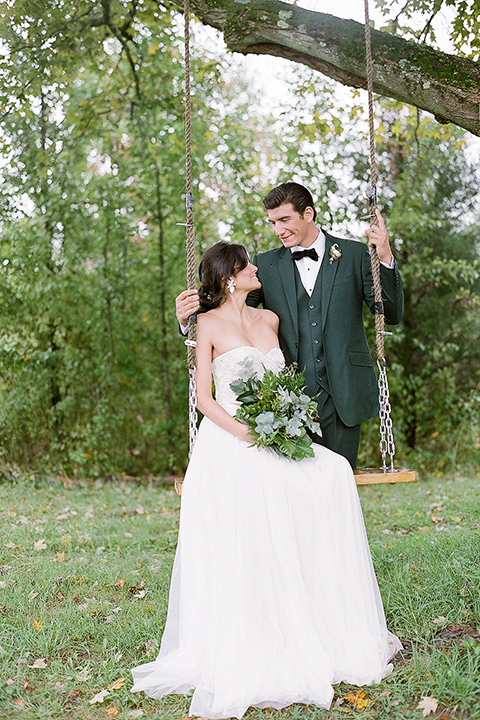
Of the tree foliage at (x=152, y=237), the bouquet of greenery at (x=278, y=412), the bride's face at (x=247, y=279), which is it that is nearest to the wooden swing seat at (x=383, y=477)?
the bouquet of greenery at (x=278, y=412)

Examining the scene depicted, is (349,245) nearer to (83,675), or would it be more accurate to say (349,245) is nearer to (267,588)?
(267,588)

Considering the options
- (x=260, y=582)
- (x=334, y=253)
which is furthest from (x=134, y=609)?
(x=334, y=253)

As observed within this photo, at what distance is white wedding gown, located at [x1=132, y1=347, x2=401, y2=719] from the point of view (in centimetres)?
271

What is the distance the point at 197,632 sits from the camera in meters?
2.89

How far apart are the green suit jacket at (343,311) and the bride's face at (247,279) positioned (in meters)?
0.21

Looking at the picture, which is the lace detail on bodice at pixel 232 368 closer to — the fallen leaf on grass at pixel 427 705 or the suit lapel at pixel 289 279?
the suit lapel at pixel 289 279

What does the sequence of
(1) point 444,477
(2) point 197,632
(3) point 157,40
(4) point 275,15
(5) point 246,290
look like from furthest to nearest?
(1) point 444,477 → (3) point 157,40 → (4) point 275,15 → (5) point 246,290 → (2) point 197,632

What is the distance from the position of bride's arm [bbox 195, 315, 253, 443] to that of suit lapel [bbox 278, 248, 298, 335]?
1.41 ft

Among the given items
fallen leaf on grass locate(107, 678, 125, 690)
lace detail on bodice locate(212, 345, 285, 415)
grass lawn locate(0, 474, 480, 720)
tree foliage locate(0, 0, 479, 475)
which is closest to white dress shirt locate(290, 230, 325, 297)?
lace detail on bodice locate(212, 345, 285, 415)

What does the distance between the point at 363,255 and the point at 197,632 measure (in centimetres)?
194

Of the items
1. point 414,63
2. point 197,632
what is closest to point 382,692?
point 197,632

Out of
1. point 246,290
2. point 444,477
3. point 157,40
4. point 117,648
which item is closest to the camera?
point 117,648

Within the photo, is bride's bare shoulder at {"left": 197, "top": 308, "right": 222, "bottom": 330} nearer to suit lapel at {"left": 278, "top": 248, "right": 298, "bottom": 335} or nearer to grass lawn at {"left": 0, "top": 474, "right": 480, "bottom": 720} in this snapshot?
suit lapel at {"left": 278, "top": 248, "right": 298, "bottom": 335}

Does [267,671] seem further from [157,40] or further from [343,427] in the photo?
[157,40]
